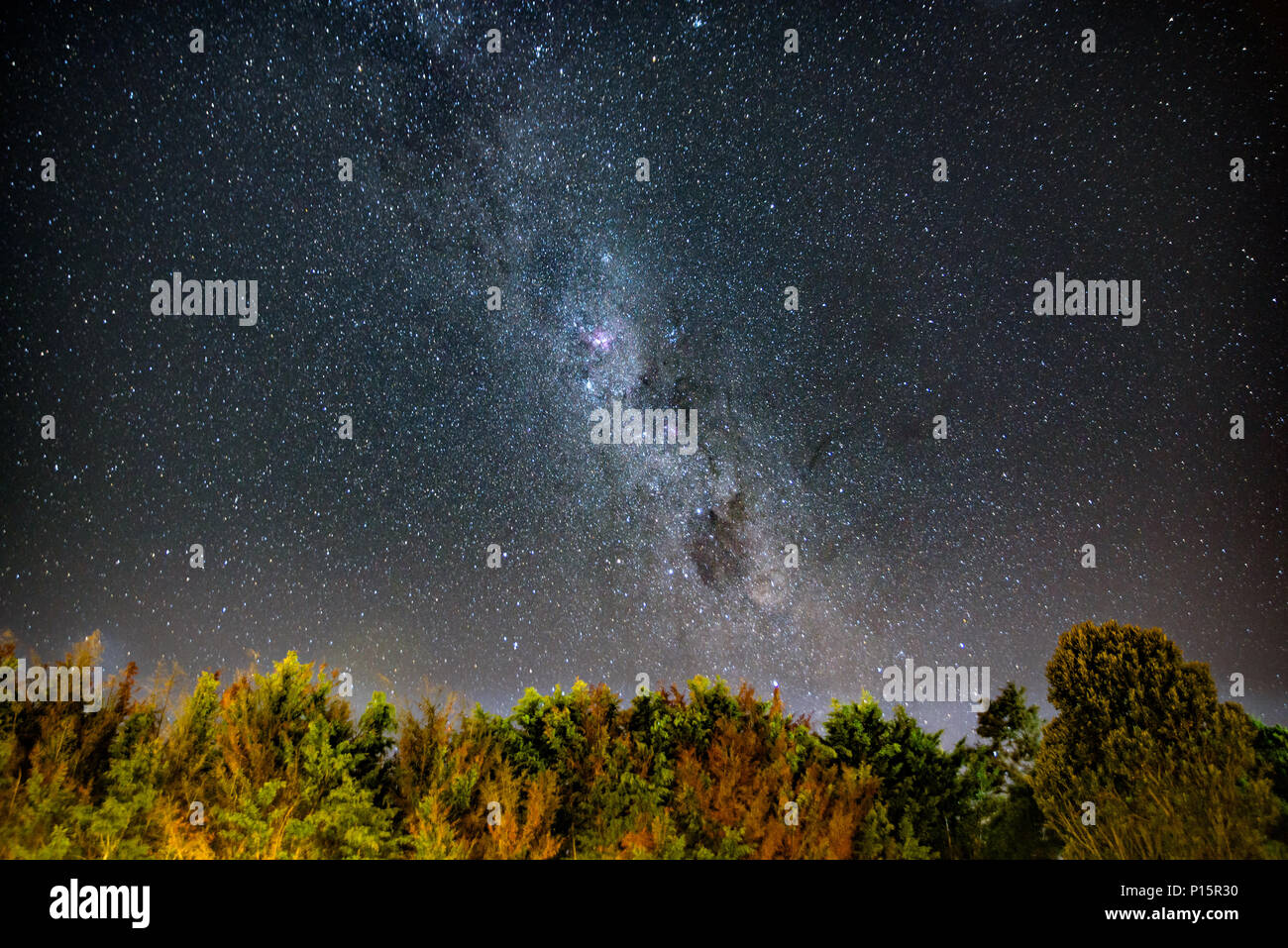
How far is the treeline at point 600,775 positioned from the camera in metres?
8.89

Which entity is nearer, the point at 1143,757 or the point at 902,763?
the point at 1143,757

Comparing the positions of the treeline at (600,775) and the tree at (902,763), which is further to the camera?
the tree at (902,763)

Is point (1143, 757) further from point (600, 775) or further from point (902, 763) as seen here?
point (600, 775)

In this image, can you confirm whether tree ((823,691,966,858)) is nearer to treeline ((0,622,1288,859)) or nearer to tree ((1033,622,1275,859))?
treeline ((0,622,1288,859))

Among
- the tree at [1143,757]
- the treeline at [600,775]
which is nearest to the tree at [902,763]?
the treeline at [600,775]

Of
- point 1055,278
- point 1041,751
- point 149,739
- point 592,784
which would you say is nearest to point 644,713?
point 592,784

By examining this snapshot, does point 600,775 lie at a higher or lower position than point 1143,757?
lower

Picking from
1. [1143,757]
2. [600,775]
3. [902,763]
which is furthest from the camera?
[902,763]

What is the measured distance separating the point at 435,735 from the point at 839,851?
21.1ft

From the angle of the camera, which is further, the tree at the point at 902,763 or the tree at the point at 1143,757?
the tree at the point at 902,763

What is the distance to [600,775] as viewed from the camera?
10.3m

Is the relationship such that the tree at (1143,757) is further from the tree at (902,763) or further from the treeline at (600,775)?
the tree at (902,763)

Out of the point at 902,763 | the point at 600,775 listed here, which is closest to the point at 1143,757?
the point at 902,763
